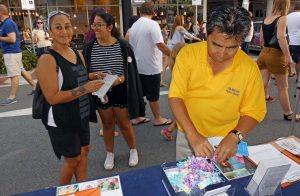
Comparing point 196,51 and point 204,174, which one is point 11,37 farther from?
point 204,174

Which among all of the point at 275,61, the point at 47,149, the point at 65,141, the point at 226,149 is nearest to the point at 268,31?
the point at 275,61

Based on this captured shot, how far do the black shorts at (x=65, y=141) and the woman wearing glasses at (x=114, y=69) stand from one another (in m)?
0.72

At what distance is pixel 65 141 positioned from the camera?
2074 millimetres

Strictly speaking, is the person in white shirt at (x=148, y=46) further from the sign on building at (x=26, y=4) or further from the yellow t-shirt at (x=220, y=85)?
the sign on building at (x=26, y=4)

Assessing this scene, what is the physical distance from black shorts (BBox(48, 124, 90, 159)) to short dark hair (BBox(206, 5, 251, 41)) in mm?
1295

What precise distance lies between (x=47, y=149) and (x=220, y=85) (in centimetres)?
280

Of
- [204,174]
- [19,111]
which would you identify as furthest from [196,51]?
[19,111]

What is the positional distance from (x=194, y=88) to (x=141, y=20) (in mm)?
2376

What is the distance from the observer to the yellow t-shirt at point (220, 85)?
1590mm

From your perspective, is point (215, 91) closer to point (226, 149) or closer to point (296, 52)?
point (226, 149)

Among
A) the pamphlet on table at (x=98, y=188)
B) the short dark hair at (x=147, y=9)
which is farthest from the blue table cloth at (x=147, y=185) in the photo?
the short dark hair at (x=147, y=9)

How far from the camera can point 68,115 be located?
206 cm

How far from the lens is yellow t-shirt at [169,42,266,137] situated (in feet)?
5.22

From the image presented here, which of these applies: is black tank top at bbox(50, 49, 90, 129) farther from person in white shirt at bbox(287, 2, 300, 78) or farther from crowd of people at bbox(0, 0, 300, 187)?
person in white shirt at bbox(287, 2, 300, 78)
